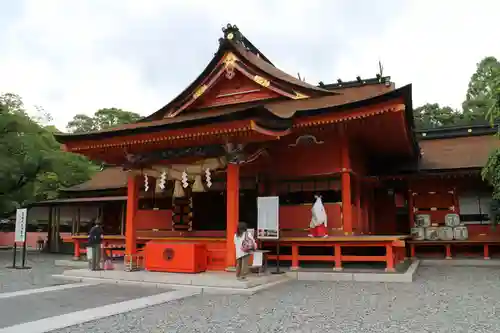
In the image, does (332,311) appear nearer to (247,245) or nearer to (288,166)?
(247,245)

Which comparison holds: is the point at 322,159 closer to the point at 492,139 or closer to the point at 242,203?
the point at 242,203

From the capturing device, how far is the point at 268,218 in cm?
1031

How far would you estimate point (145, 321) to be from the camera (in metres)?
6.07

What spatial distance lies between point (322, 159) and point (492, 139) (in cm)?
970

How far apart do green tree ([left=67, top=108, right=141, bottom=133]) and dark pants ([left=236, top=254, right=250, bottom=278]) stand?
39459mm

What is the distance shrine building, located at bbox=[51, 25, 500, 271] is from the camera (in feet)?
34.2

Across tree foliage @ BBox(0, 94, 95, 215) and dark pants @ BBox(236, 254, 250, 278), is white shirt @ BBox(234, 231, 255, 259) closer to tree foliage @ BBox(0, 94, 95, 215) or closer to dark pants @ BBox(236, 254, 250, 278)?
dark pants @ BBox(236, 254, 250, 278)

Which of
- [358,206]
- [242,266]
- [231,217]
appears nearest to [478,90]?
[358,206]

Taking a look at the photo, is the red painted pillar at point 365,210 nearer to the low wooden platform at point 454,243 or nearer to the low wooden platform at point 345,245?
the low wooden platform at point 454,243

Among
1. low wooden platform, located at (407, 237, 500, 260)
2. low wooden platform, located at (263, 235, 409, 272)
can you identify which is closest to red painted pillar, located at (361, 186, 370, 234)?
low wooden platform, located at (407, 237, 500, 260)

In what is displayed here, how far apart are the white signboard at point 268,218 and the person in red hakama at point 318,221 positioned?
53.7 inches

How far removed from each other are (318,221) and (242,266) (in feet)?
8.81

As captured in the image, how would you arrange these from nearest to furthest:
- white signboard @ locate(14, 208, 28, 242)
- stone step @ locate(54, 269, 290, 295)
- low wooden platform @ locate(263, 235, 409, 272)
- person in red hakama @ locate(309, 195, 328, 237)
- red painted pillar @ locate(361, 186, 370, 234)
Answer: stone step @ locate(54, 269, 290, 295), low wooden platform @ locate(263, 235, 409, 272), person in red hakama @ locate(309, 195, 328, 237), white signboard @ locate(14, 208, 28, 242), red painted pillar @ locate(361, 186, 370, 234)

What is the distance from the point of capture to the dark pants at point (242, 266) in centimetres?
934
